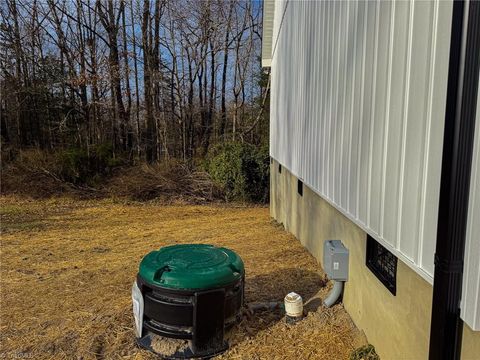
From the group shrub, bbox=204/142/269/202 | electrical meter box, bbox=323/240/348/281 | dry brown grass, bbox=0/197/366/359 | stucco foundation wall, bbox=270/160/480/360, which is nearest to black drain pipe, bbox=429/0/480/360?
stucco foundation wall, bbox=270/160/480/360

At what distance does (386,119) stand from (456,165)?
924 millimetres

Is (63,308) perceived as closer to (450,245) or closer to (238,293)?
(238,293)

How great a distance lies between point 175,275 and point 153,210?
870cm

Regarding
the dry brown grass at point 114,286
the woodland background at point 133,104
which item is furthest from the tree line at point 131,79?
the dry brown grass at point 114,286

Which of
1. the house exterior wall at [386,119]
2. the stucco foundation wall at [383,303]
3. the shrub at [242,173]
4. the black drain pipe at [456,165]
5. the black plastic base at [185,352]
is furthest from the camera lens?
the shrub at [242,173]

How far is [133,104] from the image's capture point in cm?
1652

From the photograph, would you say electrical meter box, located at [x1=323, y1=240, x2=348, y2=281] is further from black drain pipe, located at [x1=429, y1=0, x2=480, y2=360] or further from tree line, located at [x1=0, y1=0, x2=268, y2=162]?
tree line, located at [x1=0, y1=0, x2=268, y2=162]

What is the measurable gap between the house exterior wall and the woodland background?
29.2ft

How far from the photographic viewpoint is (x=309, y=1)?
474 cm

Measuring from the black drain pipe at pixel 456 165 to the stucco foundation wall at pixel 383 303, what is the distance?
0.16 m

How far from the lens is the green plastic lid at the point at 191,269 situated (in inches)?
107

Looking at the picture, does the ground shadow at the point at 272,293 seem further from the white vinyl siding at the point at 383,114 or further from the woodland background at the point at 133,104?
the woodland background at the point at 133,104

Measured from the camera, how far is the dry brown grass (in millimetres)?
3035

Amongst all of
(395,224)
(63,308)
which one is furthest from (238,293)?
(63,308)
